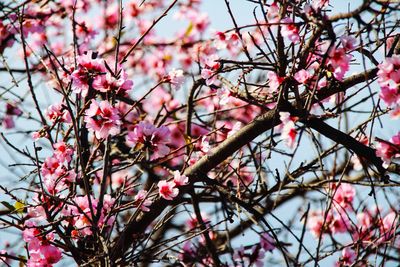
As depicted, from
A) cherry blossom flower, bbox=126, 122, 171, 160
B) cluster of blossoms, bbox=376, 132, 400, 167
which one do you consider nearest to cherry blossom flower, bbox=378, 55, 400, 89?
cluster of blossoms, bbox=376, 132, 400, 167

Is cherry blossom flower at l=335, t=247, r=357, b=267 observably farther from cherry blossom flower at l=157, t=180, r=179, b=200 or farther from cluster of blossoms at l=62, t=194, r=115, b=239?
cluster of blossoms at l=62, t=194, r=115, b=239

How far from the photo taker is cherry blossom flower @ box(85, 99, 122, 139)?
Answer: 97.0 inches

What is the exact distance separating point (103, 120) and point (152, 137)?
0.25 metres

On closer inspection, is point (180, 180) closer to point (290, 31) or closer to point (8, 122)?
point (290, 31)

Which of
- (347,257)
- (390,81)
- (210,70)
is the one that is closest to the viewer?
(390,81)

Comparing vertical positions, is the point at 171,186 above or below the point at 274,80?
below

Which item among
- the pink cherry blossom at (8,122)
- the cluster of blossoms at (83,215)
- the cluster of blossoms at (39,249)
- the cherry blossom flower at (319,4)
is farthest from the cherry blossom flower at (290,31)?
the pink cherry blossom at (8,122)

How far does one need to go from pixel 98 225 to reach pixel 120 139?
1290mm

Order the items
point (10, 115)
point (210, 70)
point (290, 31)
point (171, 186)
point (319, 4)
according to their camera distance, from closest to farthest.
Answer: point (290, 31), point (319, 4), point (171, 186), point (210, 70), point (10, 115)

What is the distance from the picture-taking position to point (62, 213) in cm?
270

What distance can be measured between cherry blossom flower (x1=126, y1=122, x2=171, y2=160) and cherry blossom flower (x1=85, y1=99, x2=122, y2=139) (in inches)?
4.9

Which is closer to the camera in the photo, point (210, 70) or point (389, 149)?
point (389, 149)

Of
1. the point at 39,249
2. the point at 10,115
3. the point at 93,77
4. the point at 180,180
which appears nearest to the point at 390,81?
the point at 180,180

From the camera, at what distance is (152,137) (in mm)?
2594
